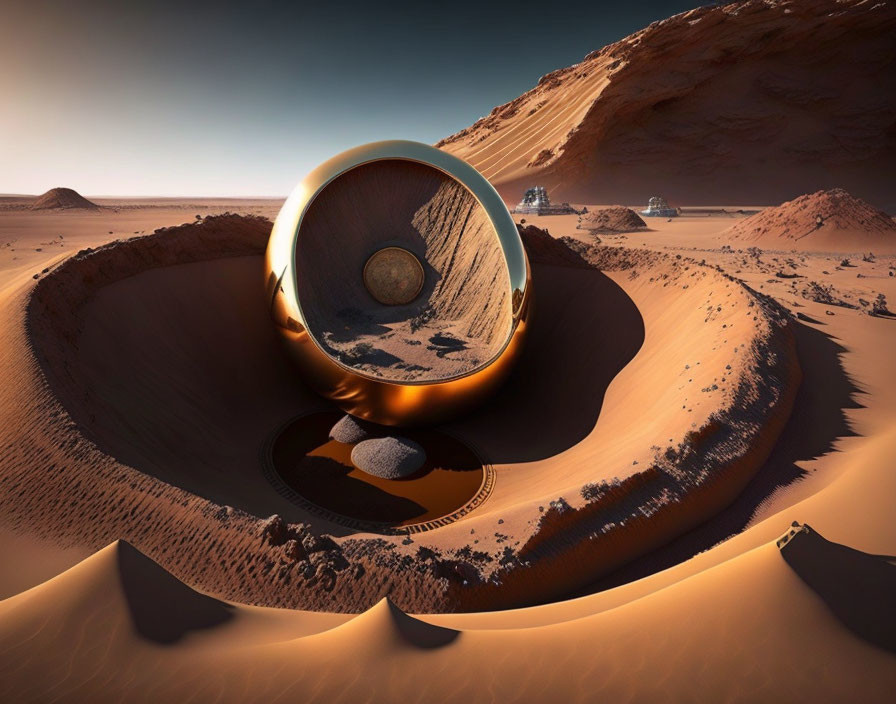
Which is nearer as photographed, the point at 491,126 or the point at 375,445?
the point at 375,445

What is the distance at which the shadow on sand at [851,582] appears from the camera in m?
2.16

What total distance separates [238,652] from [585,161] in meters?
42.0

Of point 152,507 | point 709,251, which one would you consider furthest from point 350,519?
point 709,251

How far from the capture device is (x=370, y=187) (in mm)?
10039

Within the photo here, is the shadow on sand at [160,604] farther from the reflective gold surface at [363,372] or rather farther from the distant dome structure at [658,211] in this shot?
the distant dome structure at [658,211]

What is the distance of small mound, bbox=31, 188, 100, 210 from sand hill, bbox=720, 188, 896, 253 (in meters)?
47.1

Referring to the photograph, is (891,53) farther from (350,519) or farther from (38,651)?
(38,651)

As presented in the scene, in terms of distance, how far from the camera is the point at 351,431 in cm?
780

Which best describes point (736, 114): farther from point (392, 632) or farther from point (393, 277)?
point (392, 632)

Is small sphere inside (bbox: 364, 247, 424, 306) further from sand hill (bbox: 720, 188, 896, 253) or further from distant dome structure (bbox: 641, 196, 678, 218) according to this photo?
distant dome structure (bbox: 641, 196, 678, 218)

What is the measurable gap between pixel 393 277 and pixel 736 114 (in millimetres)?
41243

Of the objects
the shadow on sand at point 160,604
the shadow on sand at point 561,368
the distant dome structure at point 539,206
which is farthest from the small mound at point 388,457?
the distant dome structure at point 539,206

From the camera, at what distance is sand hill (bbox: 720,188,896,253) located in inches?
643

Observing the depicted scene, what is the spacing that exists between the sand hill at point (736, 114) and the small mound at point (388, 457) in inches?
1326
